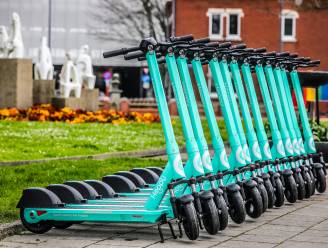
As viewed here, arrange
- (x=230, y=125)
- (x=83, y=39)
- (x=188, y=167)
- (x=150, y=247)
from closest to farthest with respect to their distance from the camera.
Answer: (x=150, y=247), (x=188, y=167), (x=230, y=125), (x=83, y=39)

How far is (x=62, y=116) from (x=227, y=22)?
40.7 meters

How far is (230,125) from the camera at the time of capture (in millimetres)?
11773

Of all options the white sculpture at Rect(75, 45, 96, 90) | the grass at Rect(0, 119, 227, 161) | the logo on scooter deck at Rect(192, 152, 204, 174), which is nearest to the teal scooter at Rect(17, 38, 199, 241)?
the logo on scooter deck at Rect(192, 152, 204, 174)

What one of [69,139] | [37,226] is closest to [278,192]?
[37,226]

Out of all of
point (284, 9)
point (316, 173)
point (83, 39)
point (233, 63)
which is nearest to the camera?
point (233, 63)

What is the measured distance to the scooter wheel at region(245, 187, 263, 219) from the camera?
11.5m

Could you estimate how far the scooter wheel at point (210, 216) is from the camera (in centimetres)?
1020

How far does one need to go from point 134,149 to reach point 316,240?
14.8 m

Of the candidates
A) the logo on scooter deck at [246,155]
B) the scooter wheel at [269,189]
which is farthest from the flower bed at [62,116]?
the logo on scooter deck at [246,155]

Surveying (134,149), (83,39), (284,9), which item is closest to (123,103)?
(284,9)

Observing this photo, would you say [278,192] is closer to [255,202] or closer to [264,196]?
[264,196]

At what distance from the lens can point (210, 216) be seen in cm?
1020

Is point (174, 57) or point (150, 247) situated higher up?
point (174, 57)

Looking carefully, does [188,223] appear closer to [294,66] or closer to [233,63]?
[233,63]
